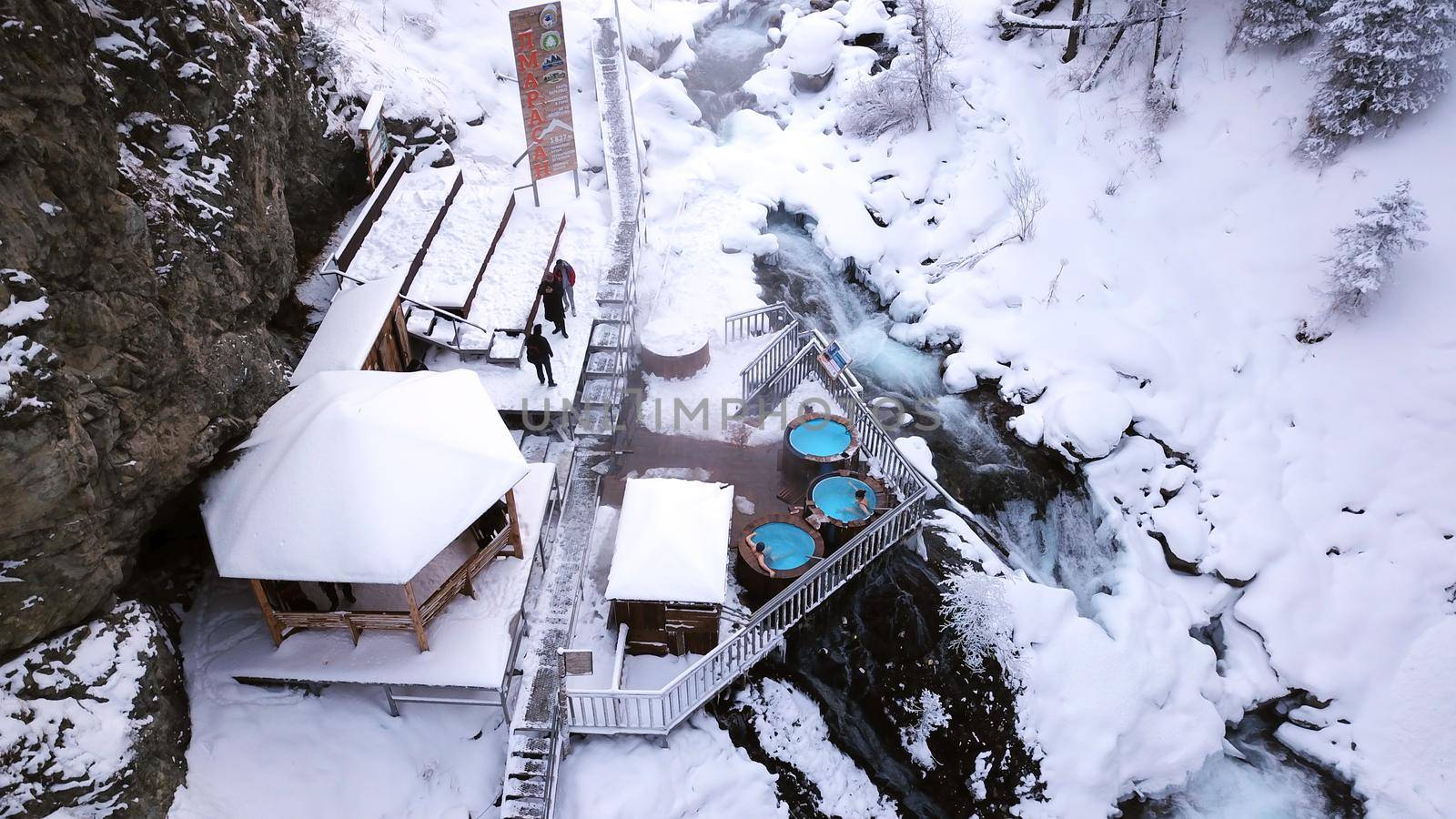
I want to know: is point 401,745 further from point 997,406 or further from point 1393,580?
point 1393,580

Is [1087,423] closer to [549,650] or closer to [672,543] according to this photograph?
[672,543]

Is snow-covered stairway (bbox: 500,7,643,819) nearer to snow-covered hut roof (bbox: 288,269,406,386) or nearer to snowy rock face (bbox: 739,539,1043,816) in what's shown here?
snowy rock face (bbox: 739,539,1043,816)

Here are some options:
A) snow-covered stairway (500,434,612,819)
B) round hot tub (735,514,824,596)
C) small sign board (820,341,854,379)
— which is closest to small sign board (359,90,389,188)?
snow-covered stairway (500,434,612,819)

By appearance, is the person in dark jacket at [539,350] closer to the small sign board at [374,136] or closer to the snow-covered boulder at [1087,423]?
the small sign board at [374,136]

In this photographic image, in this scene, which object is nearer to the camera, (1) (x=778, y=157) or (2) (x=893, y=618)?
(2) (x=893, y=618)

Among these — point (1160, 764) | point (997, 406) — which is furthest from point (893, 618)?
point (997, 406)

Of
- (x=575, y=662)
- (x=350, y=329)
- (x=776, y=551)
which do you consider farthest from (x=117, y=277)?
(x=776, y=551)
